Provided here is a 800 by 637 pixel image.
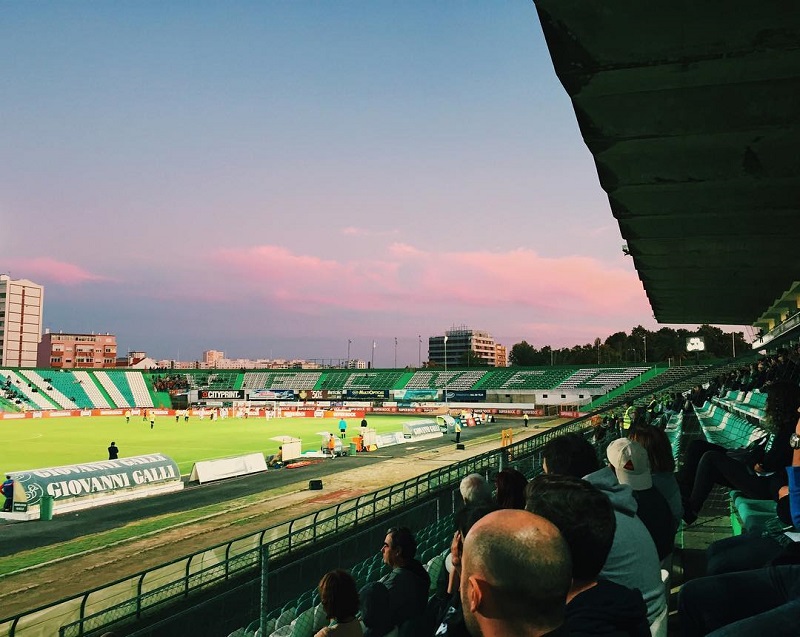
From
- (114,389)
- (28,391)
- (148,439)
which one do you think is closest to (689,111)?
(148,439)

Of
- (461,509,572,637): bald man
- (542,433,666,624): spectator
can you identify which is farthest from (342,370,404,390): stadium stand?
(461,509,572,637): bald man

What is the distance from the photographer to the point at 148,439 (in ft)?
138

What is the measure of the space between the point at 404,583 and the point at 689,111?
16.0 feet

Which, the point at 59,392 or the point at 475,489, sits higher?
A: the point at 475,489

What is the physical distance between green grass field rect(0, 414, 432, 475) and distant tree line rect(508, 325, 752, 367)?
8182cm

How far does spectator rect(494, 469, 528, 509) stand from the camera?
14.5ft

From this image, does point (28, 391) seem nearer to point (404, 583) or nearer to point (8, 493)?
point (8, 493)

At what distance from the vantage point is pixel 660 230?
31.3 ft

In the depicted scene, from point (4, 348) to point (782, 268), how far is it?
195 meters

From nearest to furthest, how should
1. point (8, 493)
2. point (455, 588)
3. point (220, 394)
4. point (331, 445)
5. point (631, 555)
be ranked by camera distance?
point (631, 555)
point (455, 588)
point (8, 493)
point (331, 445)
point (220, 394)

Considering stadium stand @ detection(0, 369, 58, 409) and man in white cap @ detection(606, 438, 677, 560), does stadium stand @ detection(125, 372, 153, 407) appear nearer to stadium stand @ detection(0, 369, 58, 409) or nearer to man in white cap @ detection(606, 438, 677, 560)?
stadium stand @ detection(0, 369, 58, 409)

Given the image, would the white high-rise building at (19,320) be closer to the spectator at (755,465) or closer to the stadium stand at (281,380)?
the stadium stand at (281,380)

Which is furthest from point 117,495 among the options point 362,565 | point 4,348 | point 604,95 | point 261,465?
point 4,348

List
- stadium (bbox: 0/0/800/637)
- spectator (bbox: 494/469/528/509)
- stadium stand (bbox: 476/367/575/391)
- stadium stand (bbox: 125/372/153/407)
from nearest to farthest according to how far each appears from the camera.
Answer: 1. spectator (bbox: 494/469/528/509)
2. stadium (bbox: 0/0/800/637)
3. stadium stand (bbox: 476/367/575/391)
4. stadium stand (bbox: 125/372/153/407)
